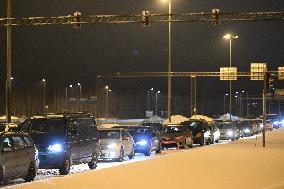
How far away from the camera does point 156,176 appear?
62.6ft

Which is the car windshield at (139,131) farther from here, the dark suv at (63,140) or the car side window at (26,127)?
the car side window at (26,127)

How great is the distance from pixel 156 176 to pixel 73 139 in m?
6.89

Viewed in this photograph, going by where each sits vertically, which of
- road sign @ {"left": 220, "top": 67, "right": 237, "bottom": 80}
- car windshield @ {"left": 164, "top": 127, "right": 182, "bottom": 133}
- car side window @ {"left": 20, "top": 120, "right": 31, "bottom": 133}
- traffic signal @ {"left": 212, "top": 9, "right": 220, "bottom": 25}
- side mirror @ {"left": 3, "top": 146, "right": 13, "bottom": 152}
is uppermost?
traffic signal @ {"left": 212, "top": 9, "right": 220, "bottom": 25}

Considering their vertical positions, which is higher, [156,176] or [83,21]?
[83,21]

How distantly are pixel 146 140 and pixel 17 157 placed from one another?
1614 cm

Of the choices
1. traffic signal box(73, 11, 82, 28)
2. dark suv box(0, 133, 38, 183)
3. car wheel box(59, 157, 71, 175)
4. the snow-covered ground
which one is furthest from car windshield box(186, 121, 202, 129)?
dark suv box(0, 133, 38, 183)

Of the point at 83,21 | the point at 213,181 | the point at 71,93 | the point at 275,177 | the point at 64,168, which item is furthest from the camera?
the point at 71,93

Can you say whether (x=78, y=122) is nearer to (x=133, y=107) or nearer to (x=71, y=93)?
(x=71, y=93)

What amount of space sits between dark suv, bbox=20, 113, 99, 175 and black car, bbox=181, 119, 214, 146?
2127 centimetres

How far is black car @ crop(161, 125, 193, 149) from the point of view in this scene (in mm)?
42000

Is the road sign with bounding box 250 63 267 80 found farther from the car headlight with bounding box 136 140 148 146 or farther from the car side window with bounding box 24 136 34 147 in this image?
the car side window with bounding box 24 136 34 147

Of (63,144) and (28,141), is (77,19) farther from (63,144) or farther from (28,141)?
(28,141)

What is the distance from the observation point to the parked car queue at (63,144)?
20.9 m

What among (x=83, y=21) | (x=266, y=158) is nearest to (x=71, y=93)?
(x=83, y=21)
